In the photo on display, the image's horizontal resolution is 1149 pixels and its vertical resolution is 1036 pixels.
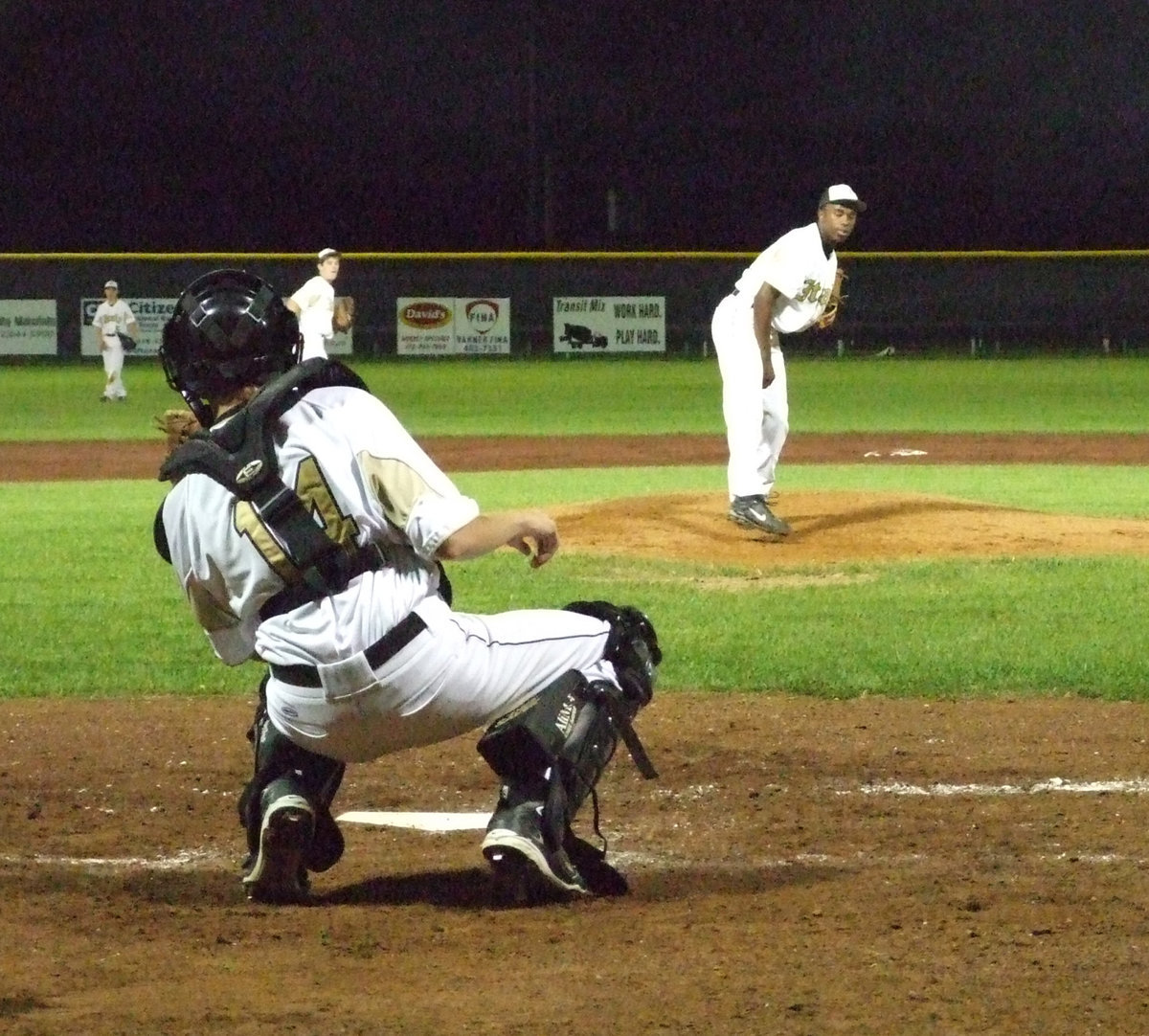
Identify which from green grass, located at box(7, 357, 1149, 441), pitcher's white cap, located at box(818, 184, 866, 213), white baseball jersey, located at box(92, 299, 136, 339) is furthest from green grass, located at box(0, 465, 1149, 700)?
white baseball jersey, located at box(92, 299, 136, 339)

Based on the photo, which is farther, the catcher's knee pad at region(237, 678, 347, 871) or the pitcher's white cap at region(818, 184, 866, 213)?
the pitcher's white cap at region(818, 184, 866, 213)

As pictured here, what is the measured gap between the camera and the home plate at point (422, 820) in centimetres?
464

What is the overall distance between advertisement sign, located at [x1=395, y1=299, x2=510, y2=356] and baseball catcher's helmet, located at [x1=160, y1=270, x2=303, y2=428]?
→ 27.0 meters

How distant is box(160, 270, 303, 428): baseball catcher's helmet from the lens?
363 centimetres

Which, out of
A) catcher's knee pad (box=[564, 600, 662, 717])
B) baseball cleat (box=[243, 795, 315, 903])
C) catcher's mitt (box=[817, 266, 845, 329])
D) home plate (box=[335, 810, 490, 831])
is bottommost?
home plate (box=[335, 810, 490, 831])

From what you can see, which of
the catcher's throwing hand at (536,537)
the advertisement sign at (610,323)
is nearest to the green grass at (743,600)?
the catcher's throwing hand at (536,537)

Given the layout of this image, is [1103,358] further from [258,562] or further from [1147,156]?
[258,562]

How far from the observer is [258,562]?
11.8ft

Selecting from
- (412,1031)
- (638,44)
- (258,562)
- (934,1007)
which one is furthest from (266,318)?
(638,44)

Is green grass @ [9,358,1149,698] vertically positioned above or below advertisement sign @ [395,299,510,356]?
below

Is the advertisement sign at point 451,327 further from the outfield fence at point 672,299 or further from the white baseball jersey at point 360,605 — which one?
the white baseball jersey at point 360,605

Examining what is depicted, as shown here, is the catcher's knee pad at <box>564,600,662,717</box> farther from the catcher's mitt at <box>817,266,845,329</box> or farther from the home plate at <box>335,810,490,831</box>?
the catcher's mitt at <box>817,266,845,329</box>

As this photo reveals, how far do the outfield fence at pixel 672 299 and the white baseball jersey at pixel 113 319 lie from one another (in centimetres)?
520

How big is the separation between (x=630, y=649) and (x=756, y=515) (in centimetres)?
579
